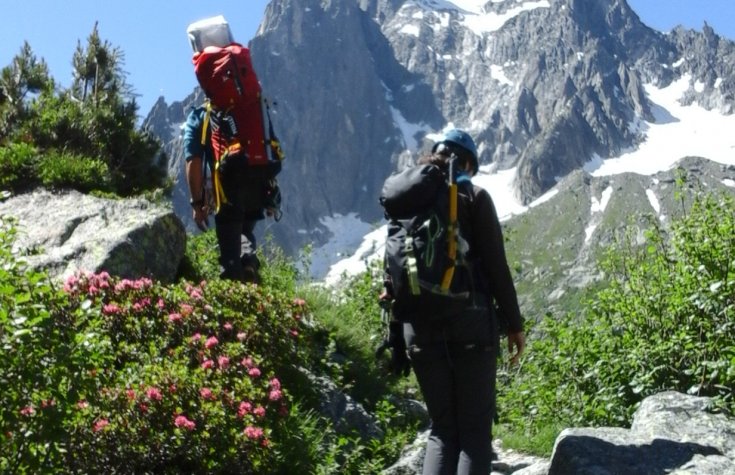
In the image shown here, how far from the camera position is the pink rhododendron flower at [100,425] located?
4.87 metres

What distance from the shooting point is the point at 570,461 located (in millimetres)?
5480

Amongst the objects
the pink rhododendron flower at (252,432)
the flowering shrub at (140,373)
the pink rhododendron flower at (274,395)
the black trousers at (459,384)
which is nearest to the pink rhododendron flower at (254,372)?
the flowering shrub at (140,373)

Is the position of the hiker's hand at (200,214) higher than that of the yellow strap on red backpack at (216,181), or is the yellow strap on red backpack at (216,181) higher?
the yellow strap on red backpack at (216,181)

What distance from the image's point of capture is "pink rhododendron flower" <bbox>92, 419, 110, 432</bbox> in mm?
4875

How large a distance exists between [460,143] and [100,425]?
2.56m

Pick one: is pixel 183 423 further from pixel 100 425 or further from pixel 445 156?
pixel 445 156

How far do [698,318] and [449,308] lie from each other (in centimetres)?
264

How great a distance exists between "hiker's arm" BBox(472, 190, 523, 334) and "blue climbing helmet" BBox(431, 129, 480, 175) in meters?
0.29

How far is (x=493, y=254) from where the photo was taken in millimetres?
5090

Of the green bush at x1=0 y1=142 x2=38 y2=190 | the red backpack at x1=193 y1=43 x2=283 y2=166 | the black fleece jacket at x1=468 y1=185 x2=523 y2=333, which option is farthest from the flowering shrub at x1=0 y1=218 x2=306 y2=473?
the green bush at x1=0 y1=142 x2=38 y2=190

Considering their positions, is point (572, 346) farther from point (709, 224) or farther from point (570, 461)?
point (570, 461)

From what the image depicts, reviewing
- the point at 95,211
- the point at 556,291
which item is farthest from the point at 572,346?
the point at 556,291

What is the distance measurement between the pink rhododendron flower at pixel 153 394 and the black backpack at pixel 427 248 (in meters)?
1.45

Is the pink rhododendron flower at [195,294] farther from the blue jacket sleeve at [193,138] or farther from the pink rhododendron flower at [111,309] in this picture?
the blue jacket sleeve at [193,138]
